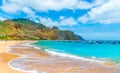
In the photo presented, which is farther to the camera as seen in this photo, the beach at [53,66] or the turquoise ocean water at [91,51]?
the turquoise ocean water at [91,51]

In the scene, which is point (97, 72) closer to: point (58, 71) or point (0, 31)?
point (58, 71)

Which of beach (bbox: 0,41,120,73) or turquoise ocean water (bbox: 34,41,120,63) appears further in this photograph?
turquoise ocean water (bbox: 34,41,120,63)

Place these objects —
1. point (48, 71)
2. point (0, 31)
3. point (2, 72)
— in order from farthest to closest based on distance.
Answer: point (0, 31)
point (48, 71)
point (2, 72)

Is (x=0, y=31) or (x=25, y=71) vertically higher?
(x=0, y=31)

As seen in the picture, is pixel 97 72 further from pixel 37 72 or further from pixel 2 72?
pixel 2 72

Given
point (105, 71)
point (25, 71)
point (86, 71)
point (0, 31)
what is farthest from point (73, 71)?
point (0, 31)

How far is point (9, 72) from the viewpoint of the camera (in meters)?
16.0

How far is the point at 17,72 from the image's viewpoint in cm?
1620

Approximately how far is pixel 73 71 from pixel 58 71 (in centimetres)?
122

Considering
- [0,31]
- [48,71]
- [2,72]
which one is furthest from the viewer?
[0,31]

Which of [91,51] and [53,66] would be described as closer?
[53,66]

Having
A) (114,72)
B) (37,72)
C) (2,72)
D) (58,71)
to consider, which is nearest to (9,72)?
(2,72)

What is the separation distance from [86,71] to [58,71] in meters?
2.26

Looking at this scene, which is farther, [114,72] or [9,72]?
[114,72]
